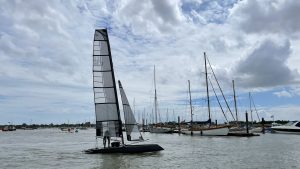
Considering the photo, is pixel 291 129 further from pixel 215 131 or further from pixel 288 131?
pixel 215 131

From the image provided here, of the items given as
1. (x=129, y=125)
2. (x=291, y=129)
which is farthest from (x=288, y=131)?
(x=129, y=125)

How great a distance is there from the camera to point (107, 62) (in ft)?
112

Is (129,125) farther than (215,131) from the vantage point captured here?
No

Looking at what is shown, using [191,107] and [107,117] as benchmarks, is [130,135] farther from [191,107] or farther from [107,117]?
[191,107]

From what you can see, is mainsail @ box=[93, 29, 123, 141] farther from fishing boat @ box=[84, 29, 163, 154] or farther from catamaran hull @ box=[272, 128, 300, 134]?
catamaran hull @ box=[272, 128, 300, 134]

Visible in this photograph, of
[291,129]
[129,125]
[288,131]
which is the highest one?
[129,125]

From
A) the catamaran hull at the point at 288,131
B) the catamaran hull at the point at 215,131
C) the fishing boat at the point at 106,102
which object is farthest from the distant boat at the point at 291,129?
the fishing boat at the point at 106,102

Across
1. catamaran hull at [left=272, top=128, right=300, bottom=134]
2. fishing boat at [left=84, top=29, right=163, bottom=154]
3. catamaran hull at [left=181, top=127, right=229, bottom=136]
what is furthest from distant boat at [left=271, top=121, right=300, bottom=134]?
fishing boat at [left=84, top=29, right=163, bottom=154]

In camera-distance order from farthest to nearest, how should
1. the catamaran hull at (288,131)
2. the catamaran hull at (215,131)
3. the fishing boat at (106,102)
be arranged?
1. the catamaran hull at (288,131)
2. the catamaran hull at (215,131)
3. the fishing boat at (106,102)

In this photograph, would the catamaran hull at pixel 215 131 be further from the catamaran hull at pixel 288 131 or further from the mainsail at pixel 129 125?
the mainsail at pixel 129 125

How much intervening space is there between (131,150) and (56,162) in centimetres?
554

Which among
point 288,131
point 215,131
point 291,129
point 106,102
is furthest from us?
point 288,131

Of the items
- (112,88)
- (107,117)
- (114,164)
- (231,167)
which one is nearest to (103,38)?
(112,88)

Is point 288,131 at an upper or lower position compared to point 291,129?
lower
